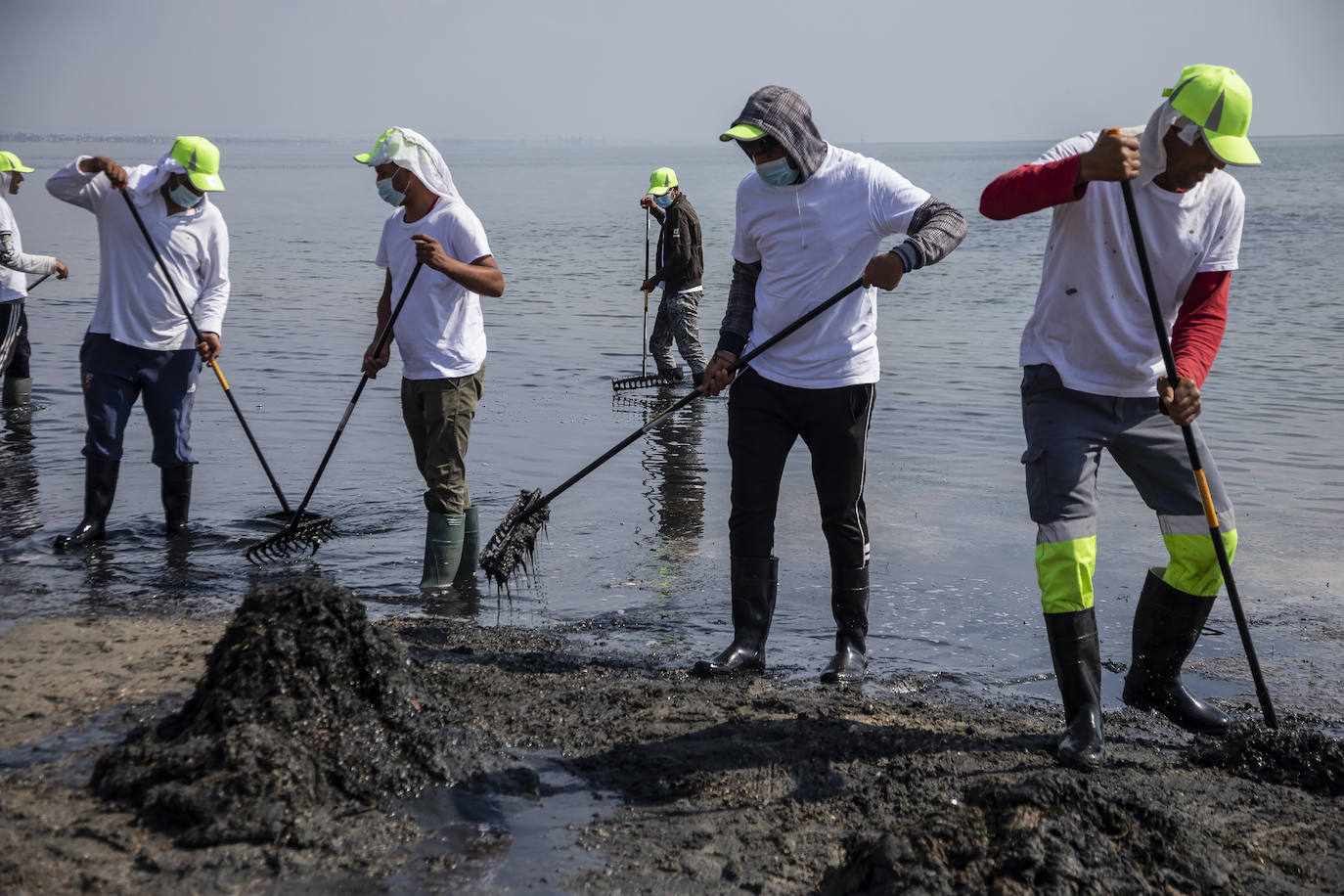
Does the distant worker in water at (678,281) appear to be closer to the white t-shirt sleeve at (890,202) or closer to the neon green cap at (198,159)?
the neon green cap at (198,159)

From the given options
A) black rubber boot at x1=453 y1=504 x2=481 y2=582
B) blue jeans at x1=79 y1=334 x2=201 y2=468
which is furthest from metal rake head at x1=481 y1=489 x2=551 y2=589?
blue jeans at x1=79 y1=334 x2=201 y2=468

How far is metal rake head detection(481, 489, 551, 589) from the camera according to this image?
569 cm

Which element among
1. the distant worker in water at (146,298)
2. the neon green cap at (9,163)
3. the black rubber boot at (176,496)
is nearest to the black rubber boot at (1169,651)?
the distant worker in water at (146,298)

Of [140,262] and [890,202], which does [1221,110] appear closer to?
[890,202]

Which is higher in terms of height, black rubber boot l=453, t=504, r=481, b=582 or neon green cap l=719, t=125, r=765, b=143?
neon green cap l=719, t=125, r=765, b=143

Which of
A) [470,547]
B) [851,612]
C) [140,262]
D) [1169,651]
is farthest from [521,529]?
[1169,651]

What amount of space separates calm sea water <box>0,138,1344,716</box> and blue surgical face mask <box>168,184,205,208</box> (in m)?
1.75

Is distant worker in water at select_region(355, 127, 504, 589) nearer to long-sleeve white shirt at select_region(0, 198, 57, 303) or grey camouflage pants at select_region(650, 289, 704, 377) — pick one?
long-sleeve white shirt at select_region(0, 198, 57, 303)

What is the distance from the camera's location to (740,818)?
353 cm

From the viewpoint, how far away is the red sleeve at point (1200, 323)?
3.98 meters

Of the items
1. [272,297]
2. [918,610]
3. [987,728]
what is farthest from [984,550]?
[272,297]

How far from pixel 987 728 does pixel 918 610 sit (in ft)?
5.32

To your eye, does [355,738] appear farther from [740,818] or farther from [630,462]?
[630,462]

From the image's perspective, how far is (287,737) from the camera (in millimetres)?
3469
